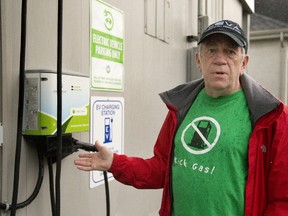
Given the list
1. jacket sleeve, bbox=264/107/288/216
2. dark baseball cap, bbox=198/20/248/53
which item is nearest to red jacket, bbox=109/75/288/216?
jacket sleeve, bbox=264/107/288/216

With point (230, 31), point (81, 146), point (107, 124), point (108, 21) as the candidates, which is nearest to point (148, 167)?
point (81, 146)

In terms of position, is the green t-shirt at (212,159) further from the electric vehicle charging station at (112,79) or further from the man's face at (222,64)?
the electric vehicle charging station at (112,79)

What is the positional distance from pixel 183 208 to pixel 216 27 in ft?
2.14

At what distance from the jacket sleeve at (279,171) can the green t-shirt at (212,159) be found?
88 mm

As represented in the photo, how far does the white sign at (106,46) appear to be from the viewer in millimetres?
1586

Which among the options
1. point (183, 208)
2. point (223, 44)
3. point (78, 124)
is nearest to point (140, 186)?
point (183, 208)

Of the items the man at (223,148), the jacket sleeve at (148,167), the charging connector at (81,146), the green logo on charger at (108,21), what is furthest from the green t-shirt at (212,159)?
the green logo on charger at (108,21)

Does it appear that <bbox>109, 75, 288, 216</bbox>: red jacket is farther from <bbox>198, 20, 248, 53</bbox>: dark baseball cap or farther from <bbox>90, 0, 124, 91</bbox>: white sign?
<bbox>90, 0, 124, 91</bbox>: white sign

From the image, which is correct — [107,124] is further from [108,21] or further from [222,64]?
[222,64]

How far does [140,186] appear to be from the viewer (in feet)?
4.60

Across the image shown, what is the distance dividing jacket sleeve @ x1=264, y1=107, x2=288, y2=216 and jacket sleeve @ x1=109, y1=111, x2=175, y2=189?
389mm

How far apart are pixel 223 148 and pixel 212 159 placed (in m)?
0.05

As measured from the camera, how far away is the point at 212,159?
47.0 inches

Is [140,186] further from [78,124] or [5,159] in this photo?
[5,159]
